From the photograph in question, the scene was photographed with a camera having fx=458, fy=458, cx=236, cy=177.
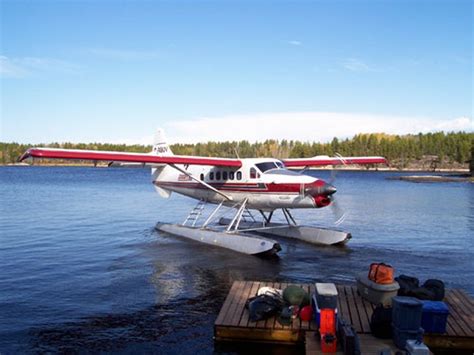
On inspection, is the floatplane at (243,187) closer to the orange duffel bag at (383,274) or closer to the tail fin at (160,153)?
the tail fin at (160,153)

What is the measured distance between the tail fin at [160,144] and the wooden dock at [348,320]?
13932 mm

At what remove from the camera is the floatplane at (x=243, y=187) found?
1522 centimetres

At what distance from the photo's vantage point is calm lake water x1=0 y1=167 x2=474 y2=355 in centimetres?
913

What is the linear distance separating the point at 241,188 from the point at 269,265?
3674 millimetres

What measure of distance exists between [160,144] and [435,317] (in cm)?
1699

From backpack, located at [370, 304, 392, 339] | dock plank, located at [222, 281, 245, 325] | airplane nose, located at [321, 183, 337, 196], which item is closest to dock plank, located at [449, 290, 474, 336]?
backpack, located at [370, 304, 392, 339]

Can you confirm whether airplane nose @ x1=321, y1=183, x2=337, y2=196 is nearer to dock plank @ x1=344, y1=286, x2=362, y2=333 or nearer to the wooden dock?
dock plank @ x1=344, y1=286, x2=362, y2=333

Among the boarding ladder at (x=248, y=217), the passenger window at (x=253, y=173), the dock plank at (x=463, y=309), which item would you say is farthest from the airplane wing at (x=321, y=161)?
the dock plank at (x=463, y=309)

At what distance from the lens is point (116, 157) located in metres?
15.5

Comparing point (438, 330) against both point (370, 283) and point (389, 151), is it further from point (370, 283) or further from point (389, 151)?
point (389, 151)

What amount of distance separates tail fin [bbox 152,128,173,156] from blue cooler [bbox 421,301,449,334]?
53.5ft

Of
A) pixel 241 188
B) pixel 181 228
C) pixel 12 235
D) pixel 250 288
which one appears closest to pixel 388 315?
pixel 250 288

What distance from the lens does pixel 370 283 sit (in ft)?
30.6

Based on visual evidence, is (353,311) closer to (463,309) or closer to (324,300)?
(324,300)
